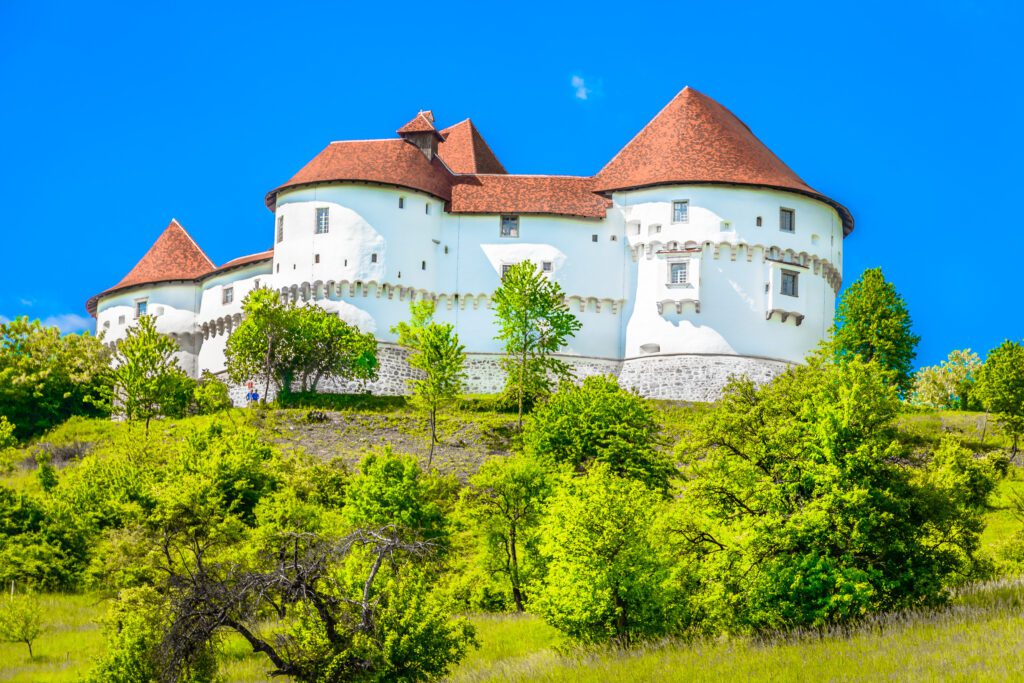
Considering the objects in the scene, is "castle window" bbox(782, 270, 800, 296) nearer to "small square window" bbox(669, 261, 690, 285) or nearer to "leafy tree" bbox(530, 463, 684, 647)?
"small square window" bbox(669, 261, 690, 285)

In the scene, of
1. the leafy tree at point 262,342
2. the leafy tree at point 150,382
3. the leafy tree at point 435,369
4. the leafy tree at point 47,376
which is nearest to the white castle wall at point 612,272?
the leafy tree at point 262,342

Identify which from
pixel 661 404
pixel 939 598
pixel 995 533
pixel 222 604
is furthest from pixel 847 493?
pixel 661 404

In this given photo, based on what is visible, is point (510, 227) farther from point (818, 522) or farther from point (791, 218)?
point (818, 522)

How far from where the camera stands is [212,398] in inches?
3036

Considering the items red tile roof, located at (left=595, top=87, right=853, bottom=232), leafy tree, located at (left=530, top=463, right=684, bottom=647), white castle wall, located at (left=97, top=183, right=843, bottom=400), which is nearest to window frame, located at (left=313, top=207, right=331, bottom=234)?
white castle wall, located at (left=97, top=183, right=843, bottom=400)

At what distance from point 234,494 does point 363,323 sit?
22.7m

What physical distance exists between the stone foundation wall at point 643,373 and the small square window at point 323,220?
6.85 metres

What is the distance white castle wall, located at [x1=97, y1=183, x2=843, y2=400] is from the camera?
3159 inches

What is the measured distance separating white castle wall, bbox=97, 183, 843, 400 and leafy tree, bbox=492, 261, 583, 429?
416 centimetres

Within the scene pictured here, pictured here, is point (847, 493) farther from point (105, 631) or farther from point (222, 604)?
point (105, 631)

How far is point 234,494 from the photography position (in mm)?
58938

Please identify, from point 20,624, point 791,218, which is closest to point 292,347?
point 791,218

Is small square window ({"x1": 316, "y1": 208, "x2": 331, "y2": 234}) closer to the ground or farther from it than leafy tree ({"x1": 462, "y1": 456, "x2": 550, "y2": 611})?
farther from it

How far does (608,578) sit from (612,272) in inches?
1811
